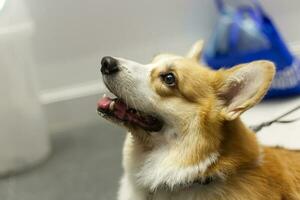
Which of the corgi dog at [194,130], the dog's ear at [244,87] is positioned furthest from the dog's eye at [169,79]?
the dog's ear at [244,87]

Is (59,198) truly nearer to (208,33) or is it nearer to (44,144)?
(44,144)

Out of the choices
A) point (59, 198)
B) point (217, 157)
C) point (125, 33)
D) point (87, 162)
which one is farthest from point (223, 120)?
point (125, 33)

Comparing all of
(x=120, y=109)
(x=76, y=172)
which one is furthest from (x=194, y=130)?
(x=76, y=172)

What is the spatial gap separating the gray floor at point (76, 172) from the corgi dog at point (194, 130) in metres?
0.75

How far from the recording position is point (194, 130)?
52.7 inches

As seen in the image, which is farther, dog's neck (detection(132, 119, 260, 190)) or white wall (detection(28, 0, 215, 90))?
white wall (detection(28, 0, 215, 90))

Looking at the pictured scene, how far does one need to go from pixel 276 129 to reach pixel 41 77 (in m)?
1.19

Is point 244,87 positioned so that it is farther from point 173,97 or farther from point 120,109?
point 120,109

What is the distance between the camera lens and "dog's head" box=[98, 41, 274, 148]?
4.39 feet

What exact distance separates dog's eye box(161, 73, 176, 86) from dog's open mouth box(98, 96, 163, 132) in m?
0.09

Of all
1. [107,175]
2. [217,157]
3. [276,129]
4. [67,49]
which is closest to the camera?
[217,157]

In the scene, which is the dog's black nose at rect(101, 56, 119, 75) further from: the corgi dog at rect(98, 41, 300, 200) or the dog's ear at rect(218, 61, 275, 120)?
the dog's ear at rect(218, 61, 275, 120)

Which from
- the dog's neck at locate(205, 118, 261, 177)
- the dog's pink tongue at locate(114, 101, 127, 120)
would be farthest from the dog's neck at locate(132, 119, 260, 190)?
the dog's pink tongue at locate(114, 101, 127, 120)

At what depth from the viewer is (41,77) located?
270cm
